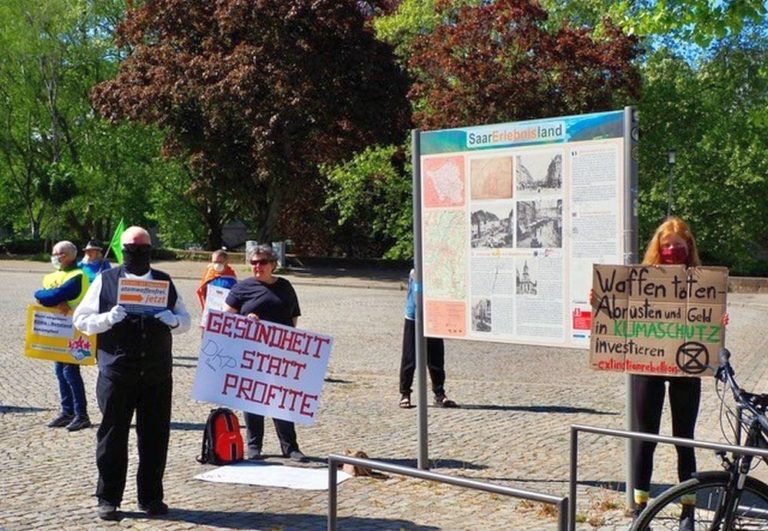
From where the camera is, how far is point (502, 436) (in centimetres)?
977

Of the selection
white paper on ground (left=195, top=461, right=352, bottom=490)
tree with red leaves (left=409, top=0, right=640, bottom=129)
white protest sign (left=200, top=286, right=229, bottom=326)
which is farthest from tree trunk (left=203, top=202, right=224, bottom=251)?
white paper on ground (left=195, top=461, right=352, bottom=490)

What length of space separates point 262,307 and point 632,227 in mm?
3237

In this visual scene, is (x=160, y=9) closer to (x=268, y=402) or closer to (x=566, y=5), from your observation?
(x=566, y=5)

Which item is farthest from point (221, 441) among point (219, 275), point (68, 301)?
point (219, 275)

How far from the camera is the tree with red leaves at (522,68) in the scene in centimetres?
→ 3156

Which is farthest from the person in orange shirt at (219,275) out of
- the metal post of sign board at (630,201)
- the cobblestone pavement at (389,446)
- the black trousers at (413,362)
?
the metal post of sign board at (630,201)

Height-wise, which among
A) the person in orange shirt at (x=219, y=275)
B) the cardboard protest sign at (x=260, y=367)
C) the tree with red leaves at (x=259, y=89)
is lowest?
the cardboard protest sign at (x=260, y=367)

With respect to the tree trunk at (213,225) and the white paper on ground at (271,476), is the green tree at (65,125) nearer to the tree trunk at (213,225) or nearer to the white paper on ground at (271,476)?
the tree trunk at (213,225)

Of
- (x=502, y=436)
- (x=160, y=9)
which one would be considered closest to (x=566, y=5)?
(x=160, y=9)

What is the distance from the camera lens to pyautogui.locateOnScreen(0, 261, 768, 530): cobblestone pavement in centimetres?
677

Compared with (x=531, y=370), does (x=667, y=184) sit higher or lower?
higher

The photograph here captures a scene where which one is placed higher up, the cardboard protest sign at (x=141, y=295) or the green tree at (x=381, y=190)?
the green tree at (x=381, y=190)

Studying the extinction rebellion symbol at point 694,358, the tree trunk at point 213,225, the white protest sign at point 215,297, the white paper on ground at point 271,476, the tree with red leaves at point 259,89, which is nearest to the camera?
the extinction rebellion symbol at point 694,358

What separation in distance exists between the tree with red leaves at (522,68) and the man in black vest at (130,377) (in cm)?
2526
